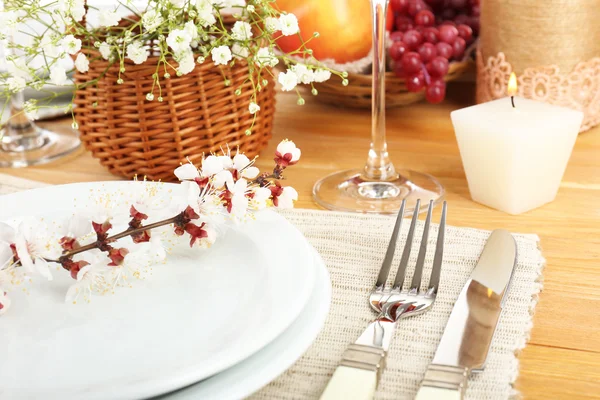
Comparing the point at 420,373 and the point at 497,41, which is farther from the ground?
the point at 497,41

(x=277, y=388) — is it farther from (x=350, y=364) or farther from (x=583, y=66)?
(x=583, y=66)

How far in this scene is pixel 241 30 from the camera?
0.74 m

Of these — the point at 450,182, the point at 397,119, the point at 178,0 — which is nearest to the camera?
the point at 178,0

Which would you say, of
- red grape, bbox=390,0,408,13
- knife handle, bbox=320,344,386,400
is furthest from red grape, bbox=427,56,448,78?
knife handle, bbox=320,344,386,400

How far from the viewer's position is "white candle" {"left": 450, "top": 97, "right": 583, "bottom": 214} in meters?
0.72

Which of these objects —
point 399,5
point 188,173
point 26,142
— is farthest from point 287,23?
point 26,142

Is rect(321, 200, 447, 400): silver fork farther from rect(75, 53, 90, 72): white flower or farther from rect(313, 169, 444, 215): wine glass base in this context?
rect(75, 53, 90, 72): white flower

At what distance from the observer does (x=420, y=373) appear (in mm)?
473

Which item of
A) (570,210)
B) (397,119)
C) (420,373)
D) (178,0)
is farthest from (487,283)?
(397,119)

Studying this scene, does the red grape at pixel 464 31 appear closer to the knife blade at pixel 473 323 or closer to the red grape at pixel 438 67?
the red grape at pixel 438 67

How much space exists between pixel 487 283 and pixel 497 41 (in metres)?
0.46

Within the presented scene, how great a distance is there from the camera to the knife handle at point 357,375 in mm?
404

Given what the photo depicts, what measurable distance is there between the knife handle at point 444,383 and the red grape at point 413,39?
594mm

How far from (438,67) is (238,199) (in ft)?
1.60
